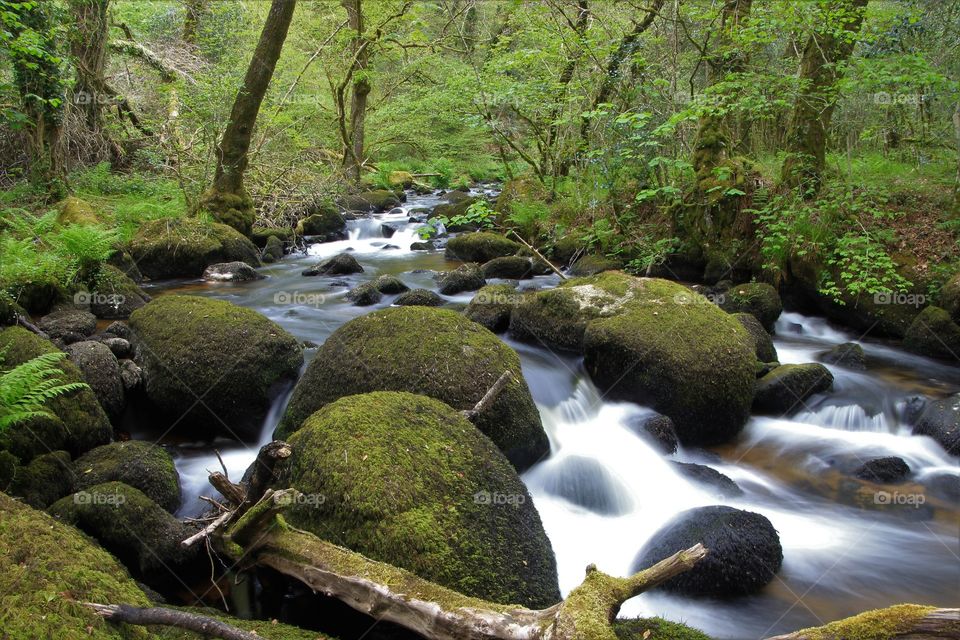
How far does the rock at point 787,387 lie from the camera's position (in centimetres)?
699

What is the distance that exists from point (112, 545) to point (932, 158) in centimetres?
1405

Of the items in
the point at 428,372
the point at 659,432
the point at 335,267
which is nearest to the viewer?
the point at 428,372

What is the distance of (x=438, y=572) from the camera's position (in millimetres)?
3176

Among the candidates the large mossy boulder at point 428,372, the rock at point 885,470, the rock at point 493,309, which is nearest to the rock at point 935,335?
the rock at point 885,470

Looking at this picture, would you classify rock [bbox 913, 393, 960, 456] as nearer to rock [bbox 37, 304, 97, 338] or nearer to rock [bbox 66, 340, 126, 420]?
rock [bbox 66, 340, 126, 420]

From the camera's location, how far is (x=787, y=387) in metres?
7.02

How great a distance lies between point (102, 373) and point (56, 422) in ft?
4.02

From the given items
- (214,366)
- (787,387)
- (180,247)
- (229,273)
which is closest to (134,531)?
(214,366)

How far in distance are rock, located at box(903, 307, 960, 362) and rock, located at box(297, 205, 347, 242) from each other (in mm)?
12435

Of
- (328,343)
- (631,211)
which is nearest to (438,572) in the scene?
(328,343)

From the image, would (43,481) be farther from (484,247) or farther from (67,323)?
(484,247)

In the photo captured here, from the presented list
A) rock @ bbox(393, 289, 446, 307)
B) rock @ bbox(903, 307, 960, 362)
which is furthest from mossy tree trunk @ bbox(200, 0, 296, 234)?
rock @ bbox(903, 307, 960, 362)

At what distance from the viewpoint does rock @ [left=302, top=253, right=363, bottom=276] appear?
39.9 ft

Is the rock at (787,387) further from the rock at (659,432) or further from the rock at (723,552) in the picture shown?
the rock at (723,552)
